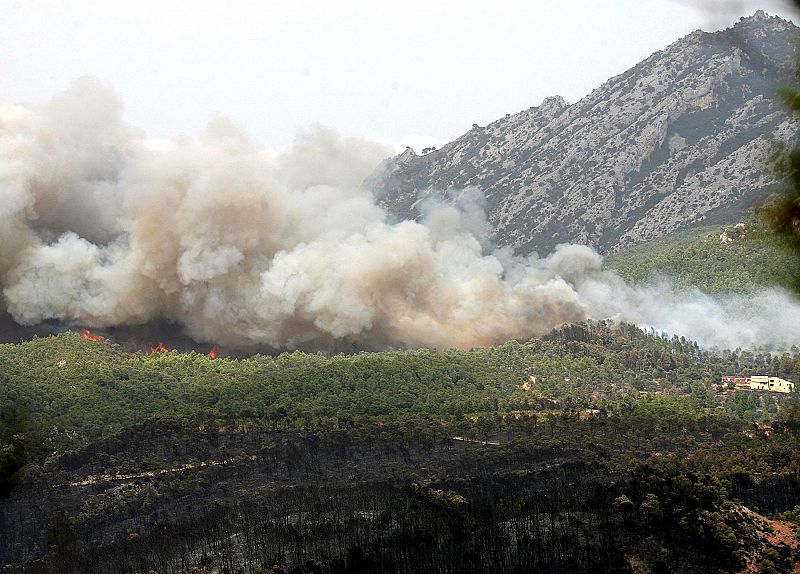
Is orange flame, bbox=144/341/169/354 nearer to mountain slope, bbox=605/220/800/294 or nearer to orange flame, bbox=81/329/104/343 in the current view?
orange flame, bbox=81/329/104/343

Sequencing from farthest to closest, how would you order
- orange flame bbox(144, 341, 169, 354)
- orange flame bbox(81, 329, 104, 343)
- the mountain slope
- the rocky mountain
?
the rocky mountain, the mountain slope, orange flame bbox(144, 341, 169, 354), orange flame bbox(81, 329, 104, 343)

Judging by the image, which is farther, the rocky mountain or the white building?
the rocky mountain

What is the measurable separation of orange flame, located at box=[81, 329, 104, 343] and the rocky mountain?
91.3 m

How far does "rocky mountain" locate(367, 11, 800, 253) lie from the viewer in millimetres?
161250

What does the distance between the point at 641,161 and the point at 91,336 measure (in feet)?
362

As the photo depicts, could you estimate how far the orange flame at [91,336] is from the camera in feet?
313

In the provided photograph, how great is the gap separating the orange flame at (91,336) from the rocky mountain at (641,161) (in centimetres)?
9133

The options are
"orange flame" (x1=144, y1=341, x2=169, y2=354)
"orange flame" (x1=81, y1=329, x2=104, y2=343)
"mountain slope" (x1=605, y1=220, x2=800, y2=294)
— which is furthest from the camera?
"mountain slope" (x1=605, y1=220, x2=800, y2=294)

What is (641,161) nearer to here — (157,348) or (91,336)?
(157,348)

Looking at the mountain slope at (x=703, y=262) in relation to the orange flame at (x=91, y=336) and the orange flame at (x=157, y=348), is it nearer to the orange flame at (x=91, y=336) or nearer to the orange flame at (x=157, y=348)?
the orange flame at (x=157, y=348)

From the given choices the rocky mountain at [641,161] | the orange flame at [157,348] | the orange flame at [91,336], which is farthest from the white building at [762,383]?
the rocky mountain at [641,161]

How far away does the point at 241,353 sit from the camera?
326ft

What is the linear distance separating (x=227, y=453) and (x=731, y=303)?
64.5m

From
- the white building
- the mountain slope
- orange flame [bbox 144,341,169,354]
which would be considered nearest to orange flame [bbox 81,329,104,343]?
orange flame [bbox 144,341,169,354]
